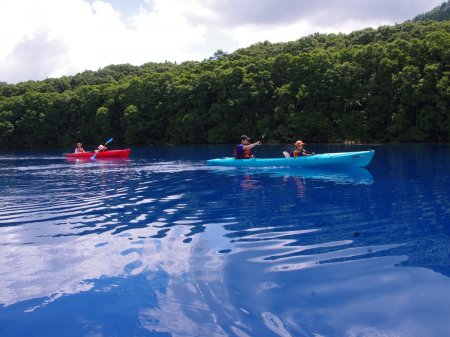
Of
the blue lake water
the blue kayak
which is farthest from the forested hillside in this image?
the blue lake water

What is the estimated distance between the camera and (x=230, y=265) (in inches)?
224

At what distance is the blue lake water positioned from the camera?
4285 millimetres

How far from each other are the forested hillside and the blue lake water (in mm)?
25421

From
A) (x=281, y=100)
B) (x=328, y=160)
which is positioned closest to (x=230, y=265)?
(x=328, y=160)

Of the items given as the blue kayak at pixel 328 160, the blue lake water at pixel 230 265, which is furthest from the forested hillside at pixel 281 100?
the blue lake water at pixel 230 265

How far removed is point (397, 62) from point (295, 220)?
30.7 m

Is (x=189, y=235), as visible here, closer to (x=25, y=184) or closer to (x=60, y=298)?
(x=60, y=298)

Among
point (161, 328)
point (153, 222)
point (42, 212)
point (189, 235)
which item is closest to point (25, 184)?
point (42, 212)

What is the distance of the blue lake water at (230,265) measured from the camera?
14.1 feet

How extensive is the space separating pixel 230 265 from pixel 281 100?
35673 mm

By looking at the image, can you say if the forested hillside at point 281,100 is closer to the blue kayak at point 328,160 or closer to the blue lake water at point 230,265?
the blue kayak at point 328,160

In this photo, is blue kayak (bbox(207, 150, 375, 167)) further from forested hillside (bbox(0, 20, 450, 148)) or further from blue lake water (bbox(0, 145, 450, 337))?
forested hillside (bbox(0, 20, 450, 148))

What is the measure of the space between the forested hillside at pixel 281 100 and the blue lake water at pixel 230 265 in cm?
2542

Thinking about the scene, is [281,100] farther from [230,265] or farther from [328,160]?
[230,265]
